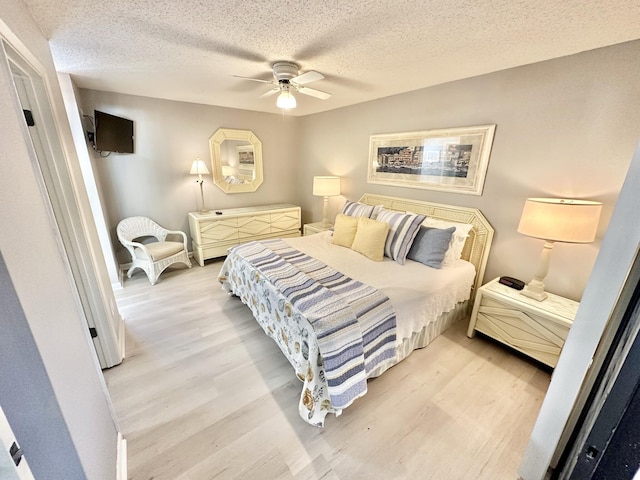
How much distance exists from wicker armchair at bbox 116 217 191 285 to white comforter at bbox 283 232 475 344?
190 cm

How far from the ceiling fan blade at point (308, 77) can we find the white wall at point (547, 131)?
4.77 feet

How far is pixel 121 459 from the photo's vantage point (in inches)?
50.9

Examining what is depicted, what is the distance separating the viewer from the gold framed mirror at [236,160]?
153 inches

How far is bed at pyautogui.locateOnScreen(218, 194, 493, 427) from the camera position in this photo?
1.50 m

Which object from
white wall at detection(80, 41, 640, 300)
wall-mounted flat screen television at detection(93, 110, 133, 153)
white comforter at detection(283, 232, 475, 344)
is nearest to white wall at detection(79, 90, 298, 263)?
white wall at detection(80, 41, 640, 300)

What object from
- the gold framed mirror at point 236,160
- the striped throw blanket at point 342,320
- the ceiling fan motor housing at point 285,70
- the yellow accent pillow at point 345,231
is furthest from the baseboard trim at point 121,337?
the ceiling fan motor housing at point 285,70

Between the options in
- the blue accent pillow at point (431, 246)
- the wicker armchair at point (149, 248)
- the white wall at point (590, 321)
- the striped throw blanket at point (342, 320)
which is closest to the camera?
the white wall at point (590, 321)

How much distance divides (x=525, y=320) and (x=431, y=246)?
87 cm

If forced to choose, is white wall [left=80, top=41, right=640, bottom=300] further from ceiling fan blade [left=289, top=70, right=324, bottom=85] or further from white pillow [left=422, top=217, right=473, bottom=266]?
ceiling fan blade [left=289, top=70, right=324, bottom=85]

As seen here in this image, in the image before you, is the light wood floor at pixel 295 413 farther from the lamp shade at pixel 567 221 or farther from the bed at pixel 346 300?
the lamp shade at pixel 567 221

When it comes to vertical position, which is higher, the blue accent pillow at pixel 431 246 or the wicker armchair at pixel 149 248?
the blue accent pillow at pixel 431 246

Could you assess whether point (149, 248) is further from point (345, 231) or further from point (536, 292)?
point (536, 292)

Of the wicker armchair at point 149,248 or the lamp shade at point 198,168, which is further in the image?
the lamp shade at point 198,168

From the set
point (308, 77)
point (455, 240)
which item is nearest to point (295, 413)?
point (455, 240)
